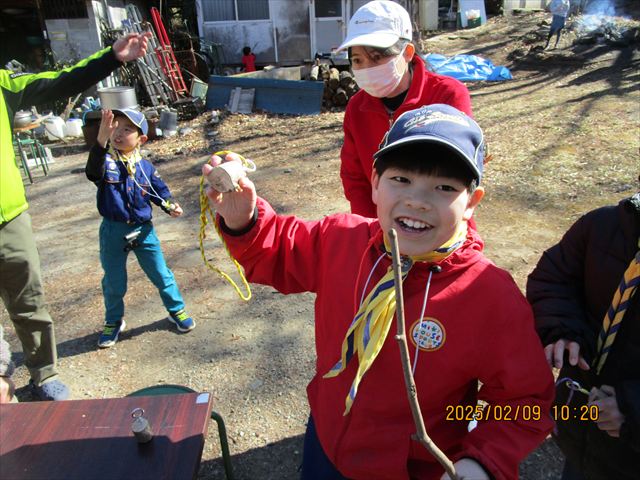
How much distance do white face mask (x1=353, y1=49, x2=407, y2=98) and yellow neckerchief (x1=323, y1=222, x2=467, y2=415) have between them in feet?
4.52

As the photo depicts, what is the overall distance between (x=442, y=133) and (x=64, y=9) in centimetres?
1355

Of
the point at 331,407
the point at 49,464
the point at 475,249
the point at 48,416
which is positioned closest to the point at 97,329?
the point at 48,416

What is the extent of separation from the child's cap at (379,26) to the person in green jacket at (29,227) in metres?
1.51

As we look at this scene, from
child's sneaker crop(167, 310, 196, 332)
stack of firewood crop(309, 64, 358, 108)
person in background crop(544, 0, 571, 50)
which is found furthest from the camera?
person in background crop(544, 0, 571, 50)

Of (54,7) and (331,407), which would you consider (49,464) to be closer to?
(331,407)

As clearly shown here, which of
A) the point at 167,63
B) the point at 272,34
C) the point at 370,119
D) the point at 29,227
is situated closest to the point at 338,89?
the point at 167,63

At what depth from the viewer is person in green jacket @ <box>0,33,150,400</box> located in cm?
285

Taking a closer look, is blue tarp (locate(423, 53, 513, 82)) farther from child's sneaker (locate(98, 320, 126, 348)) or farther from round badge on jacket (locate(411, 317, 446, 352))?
round badge on jacket (locate(411, 317, 446, 352))

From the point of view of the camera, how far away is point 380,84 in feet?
8.48

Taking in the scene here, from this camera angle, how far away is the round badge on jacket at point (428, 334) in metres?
1.41

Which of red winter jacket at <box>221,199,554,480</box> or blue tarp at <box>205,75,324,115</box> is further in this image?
blue tarp at <box>205,75,324,115</box>

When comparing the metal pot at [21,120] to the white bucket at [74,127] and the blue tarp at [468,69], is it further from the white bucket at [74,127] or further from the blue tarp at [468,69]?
the blue tarp at [468,69]

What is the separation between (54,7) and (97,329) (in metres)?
11.2

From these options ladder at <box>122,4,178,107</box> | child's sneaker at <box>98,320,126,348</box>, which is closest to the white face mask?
child's sneaker at <box>98,320,126,348</box>
